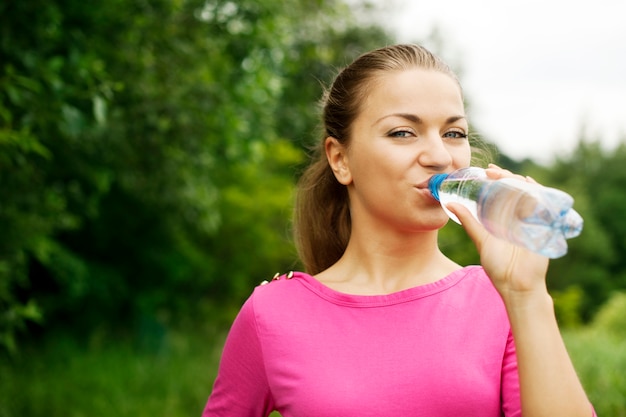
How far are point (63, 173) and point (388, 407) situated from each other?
16.5ft

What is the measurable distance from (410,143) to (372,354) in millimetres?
525

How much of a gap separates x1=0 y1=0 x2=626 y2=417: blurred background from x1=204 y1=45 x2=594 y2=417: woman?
708 mm

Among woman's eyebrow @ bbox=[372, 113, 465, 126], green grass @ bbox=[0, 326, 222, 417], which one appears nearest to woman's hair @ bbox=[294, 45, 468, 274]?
woman's eyebrow @ bbox=[372, 113, 465, 126]

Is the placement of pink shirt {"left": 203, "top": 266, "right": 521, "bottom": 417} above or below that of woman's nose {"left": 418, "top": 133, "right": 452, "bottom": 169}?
below

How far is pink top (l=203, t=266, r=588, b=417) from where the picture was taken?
6.08 ft

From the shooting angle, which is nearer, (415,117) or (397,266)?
(415,117)

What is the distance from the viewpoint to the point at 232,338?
218 cm

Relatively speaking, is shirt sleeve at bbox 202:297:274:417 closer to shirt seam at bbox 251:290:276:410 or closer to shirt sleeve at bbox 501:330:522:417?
shirt seam at bbox 251:290:276:410

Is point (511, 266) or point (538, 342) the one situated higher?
point (511, 266)

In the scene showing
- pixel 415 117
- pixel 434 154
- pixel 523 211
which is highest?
pixel 415 117

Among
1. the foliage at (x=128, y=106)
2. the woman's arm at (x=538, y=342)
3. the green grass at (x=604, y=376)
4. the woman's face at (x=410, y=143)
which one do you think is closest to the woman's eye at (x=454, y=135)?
the woman's face at (x=410, y=143)

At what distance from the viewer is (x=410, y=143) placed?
199 centimetres

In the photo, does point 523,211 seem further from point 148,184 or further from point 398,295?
point 148,184

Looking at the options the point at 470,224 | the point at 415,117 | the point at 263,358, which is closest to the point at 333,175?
Result: the point at 415,117
